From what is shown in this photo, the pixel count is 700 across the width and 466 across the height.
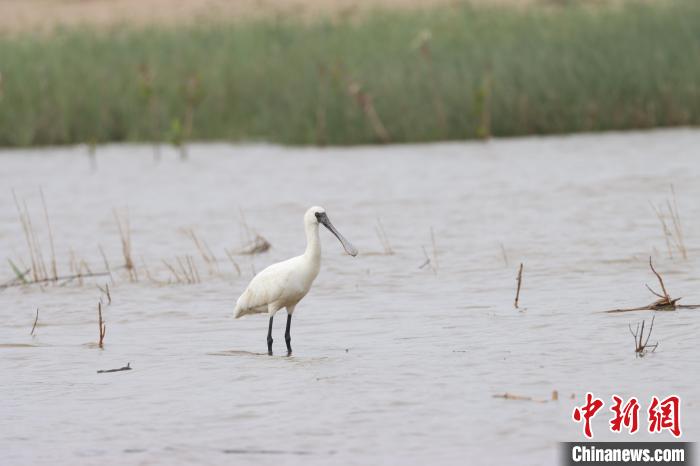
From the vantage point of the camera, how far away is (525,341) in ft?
27.1

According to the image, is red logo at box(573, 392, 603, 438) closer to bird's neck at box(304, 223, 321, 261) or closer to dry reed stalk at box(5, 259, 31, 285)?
bird's neck at box(304, 223, 321, 261)

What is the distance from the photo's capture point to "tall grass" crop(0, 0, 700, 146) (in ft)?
65.7

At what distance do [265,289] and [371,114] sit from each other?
12092 mm

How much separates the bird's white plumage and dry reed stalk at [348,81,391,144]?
11400 millimetres

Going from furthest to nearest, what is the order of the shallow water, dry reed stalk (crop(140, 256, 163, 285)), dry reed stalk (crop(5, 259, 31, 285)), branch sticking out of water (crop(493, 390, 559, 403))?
dry reed stalk (crop(140, 256, 163, 285)), dry reed stalk (crop(5, 259, 31, 285)), branch sticking out of water (crop(493, 390, 559, 403)), the shallow water

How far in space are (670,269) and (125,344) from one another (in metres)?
3.93

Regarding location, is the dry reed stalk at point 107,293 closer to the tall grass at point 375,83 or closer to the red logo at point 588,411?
the red logo at point 588,411

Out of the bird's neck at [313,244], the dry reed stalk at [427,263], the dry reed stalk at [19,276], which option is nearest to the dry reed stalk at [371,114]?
the dry reed stalk at [427,263]

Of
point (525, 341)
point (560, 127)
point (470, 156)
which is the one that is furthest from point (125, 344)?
point (560, 127)

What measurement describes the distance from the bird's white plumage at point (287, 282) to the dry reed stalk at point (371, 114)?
11400 mm

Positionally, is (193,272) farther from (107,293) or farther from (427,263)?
(427,263)

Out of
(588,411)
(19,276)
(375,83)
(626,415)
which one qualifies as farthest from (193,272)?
(375,83)

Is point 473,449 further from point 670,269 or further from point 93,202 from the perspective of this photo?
point 93,202

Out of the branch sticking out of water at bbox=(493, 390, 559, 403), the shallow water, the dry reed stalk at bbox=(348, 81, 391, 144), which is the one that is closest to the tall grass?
the dry reed stalk at bbox=(348, 81, 391, 144)
